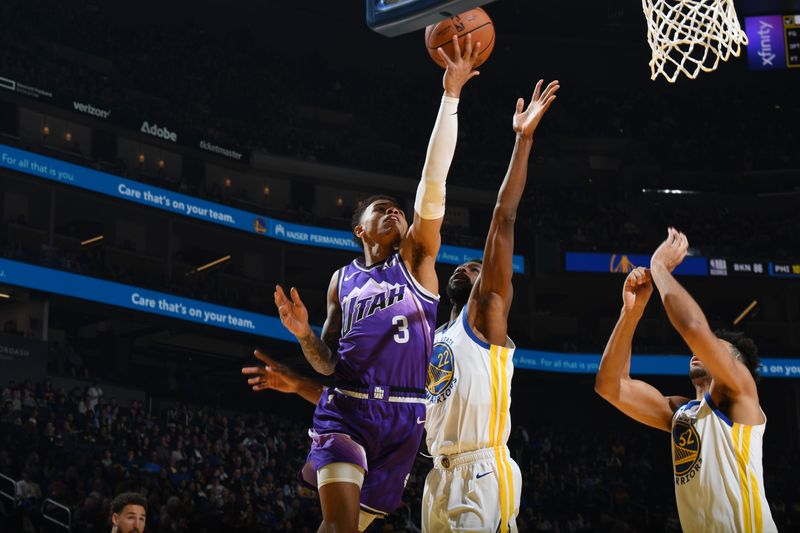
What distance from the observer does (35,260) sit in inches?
776

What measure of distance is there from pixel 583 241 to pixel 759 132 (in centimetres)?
852

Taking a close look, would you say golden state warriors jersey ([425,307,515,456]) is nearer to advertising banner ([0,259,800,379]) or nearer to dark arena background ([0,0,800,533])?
dark arena background ([0,0,800,533])

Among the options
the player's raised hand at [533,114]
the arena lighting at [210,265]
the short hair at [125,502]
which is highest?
the arena lighting at [210,265]

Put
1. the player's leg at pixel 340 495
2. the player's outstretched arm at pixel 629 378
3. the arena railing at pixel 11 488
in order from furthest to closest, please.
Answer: the arena railing at pixel 11 488 < the player's outstretched arm at pixel 629 378 < the player's leg at pixel 340 495

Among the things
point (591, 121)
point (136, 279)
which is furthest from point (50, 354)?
point (591, 121)

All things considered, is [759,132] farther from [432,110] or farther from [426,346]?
[426,346]

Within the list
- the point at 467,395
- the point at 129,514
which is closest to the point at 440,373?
the point at 467,395

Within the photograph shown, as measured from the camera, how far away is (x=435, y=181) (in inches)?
175

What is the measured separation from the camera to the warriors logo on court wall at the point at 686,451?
15.5 feet

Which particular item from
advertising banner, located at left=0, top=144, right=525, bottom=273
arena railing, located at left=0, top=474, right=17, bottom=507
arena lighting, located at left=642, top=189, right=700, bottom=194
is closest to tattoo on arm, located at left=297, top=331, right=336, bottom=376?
arena railing, located at left=0, top=474, right=17, bottom=507

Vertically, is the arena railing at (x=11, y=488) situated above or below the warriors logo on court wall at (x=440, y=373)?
below

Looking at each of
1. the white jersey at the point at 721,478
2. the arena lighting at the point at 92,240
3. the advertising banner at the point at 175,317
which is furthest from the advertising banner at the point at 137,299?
the white jersey at the point at 721,478

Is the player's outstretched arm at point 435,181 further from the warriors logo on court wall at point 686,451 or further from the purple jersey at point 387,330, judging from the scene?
the warriors logo on court wall at point 686,451

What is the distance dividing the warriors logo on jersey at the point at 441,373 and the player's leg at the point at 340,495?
954mm
